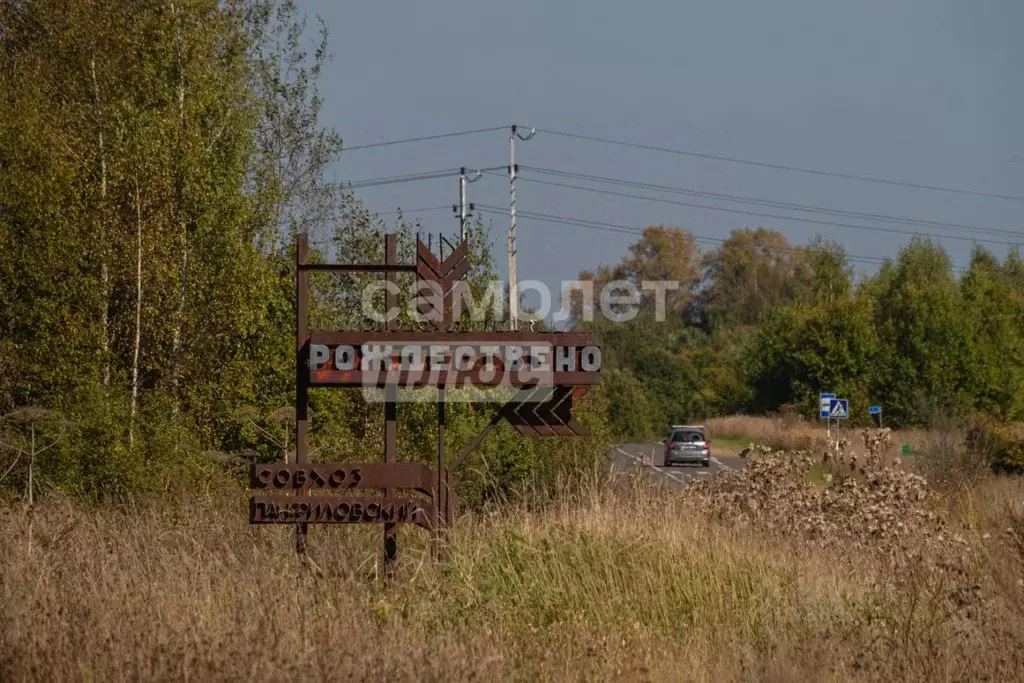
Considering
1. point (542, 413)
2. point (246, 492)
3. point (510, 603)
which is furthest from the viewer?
point (246, 492)

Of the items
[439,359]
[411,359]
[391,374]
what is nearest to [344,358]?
[391,374]

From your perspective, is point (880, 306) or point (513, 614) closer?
point (513, 614)

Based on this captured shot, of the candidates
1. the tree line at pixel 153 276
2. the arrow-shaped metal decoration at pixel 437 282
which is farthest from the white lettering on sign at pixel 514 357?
the tree line at pixel 153 276

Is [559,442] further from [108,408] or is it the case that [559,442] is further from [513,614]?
[513,614]

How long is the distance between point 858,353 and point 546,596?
241ft

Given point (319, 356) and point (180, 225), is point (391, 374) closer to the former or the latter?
point (319, 356)

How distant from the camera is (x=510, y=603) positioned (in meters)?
10.5

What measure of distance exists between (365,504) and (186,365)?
18.8m

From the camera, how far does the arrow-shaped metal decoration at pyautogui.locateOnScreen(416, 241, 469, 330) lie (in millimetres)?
11109

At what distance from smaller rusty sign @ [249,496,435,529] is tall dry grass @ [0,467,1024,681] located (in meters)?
0.30

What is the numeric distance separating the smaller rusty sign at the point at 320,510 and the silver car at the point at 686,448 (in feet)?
119

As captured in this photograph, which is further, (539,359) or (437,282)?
(437,282)

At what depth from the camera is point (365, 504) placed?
416 inches

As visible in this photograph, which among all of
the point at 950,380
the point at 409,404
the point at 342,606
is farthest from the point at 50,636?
the point at 950,380
